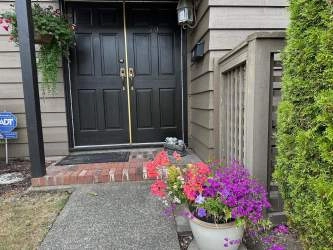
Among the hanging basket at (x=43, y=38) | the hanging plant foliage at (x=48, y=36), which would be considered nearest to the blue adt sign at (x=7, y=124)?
the hanging plant foliage at (x=48, y=36)

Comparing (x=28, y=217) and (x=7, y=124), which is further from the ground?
(x=7, y=124)

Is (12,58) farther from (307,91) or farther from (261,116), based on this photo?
(307,91)

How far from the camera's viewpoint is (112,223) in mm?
1726

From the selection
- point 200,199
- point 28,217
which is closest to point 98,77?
point 28,217

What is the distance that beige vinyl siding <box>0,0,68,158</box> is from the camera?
10.0 ft

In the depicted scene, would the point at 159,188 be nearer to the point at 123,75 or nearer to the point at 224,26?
the point at 224,26

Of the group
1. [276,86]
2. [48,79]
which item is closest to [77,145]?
[48,79]

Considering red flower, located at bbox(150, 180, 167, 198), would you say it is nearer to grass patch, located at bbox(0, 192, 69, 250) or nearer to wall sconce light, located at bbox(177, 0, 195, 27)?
grass patch, located at bbox(0, 192, 69, 250)

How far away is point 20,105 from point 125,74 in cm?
134

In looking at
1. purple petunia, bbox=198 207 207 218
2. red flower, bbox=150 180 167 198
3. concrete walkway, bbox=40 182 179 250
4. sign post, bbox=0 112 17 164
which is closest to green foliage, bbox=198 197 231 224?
purple petunia, bbox=198 207 207 218

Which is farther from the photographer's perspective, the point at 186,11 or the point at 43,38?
the point at 186,11

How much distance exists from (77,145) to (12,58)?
130cm

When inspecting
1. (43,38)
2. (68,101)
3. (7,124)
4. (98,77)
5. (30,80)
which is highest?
(43,38)

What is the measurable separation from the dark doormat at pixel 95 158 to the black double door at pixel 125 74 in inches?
12.3
